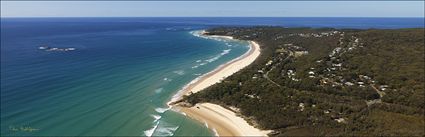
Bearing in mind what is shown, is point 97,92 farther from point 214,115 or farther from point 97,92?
point 214,115

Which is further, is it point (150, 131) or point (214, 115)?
point (214, 115)

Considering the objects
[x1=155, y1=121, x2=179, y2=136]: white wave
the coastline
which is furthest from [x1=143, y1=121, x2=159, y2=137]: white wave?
the coastline

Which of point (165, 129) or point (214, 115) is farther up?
point (214, 115)

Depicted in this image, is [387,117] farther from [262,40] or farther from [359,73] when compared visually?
[262,40]

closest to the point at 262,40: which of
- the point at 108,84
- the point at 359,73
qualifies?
the point at 359,73

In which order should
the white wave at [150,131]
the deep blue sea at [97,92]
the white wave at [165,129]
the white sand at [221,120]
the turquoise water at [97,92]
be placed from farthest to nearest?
the turquoise water at [97,92] < the deep blue sea at [97,92] < the white sand at [221,120] < the white wave at [165,129] < the white wave at [150,131]

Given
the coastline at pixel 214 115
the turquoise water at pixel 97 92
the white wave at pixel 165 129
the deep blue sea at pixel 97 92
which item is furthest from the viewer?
the turquoise water at pixel 97 92

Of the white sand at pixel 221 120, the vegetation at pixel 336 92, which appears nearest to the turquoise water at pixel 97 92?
the white sand at pixel 221 120

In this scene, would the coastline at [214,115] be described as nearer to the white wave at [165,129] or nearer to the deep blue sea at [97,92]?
the deep blue sea at [97,92]

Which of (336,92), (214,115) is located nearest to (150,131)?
(214,115)
